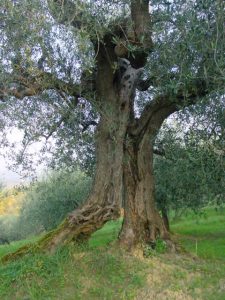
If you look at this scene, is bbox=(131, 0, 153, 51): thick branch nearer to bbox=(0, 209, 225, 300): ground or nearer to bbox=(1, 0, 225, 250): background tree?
bbox=(1, 0, 225, 250): background tree

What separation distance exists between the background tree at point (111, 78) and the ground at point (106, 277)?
0.59 metres

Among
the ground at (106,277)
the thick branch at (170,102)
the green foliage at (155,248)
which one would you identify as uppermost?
the thick branch at (170,102)

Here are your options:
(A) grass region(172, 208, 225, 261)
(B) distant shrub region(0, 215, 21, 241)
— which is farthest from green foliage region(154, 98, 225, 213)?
(B) distant shrub region(0, 215, 21, 241)

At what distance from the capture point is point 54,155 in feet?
39.6

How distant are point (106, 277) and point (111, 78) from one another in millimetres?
4663

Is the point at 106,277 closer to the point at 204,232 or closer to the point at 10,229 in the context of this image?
the point at 204,232

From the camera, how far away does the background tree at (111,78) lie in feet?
27.2

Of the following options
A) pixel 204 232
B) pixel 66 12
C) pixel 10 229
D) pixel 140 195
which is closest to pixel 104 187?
pixel 140 195

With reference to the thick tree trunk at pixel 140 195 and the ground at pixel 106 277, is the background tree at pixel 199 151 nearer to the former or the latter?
the thick tree trunk at pixel 140 195

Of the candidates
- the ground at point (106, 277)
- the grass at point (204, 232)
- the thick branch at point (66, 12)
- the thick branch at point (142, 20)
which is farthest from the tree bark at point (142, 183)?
the grass at point (204, 232)

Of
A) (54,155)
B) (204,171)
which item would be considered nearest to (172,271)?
(204,171)

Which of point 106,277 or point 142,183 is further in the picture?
point 142,183

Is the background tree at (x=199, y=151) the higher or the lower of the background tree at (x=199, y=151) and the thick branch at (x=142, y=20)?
the lower

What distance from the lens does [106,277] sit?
9312 mm
